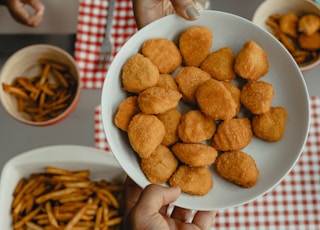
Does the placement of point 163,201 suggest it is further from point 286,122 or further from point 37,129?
point 37,129

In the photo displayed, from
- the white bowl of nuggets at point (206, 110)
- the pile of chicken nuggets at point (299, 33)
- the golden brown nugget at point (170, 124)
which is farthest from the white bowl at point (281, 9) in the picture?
the golden brown nugget at point (170, 124)

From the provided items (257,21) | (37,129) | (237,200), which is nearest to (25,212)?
(37,129)

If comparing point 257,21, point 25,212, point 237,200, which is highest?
point 257,21

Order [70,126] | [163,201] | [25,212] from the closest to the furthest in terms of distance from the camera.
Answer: [163,201]
[25,212]
[70,126]

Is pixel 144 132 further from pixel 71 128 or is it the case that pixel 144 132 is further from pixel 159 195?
pixel 71 128

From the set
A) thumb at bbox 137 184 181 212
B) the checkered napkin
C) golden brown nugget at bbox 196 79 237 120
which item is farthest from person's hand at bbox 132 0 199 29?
thumb at bbox 137 184 181 212

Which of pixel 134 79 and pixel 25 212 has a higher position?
pixel 134 79

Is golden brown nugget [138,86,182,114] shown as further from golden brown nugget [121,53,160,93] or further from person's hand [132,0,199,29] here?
person's hand [132,0,199,29]
